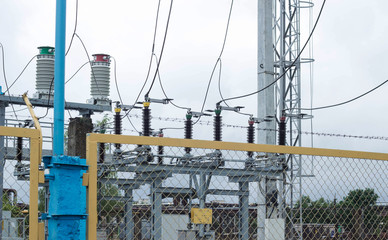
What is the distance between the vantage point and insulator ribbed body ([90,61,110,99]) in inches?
466

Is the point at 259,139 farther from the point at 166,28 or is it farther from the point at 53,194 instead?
the point at 53,194

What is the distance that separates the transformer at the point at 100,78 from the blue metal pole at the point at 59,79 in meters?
7.45

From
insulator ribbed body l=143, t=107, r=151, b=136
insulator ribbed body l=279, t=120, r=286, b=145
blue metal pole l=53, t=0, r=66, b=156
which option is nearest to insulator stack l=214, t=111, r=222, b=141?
insulator ribbed body l=279, t=120, r=286, b=145

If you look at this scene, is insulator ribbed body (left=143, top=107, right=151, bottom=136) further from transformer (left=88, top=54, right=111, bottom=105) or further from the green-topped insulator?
the green-topped insulator

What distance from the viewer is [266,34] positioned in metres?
11.7

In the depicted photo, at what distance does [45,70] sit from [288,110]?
5969mm

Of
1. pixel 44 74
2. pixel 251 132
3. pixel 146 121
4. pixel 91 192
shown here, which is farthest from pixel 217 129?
pixel 91 192

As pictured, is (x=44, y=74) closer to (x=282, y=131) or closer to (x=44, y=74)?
(x=44, y=74)

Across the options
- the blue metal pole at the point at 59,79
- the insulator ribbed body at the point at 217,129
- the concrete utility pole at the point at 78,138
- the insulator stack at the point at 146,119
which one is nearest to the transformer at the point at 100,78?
the insulator stack at the point at 146,119

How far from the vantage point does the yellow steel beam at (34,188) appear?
11.4 feet

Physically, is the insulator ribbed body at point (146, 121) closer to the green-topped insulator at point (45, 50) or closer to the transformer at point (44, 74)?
the transformer at point (44, 74)

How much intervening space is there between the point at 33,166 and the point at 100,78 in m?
8.49

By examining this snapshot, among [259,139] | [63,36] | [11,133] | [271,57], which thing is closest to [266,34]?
[271,57]

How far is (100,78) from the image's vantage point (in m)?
11.9
